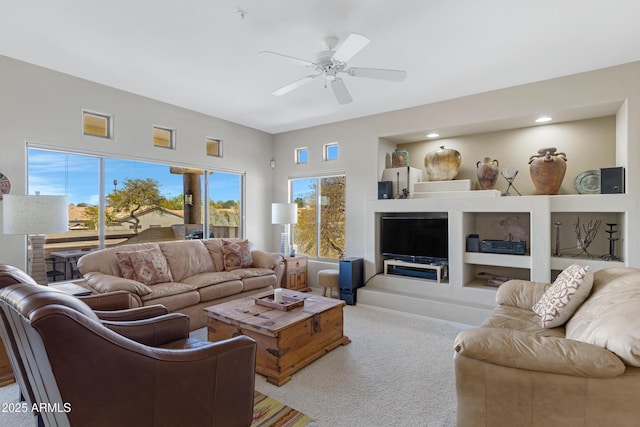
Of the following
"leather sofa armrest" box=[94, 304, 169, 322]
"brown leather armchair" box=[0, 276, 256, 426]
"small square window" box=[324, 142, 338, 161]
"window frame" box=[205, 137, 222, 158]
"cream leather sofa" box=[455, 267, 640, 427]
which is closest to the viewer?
"brown leather armchair" box=[0, 276, 256, 426]

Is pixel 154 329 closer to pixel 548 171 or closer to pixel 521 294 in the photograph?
pixel 521 294

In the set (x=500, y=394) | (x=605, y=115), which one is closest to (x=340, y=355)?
(x=500, y=394)

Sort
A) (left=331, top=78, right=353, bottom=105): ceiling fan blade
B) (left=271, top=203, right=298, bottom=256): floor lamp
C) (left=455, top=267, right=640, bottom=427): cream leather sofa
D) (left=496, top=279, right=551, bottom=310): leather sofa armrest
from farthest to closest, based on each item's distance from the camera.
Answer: (left=271, top=203, right=298, bottom=256): floor lamp
(left=331, top=78, right=353, bottom=105): ceiling fan blade
(left=496, top=279, right=551, bottom=310): leather sofa armrest
(left=455, top=267, right=640, bottom=427): cream leather sofa

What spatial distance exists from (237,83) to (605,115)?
4.37 m

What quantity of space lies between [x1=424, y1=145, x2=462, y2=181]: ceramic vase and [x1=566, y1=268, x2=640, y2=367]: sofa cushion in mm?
2453

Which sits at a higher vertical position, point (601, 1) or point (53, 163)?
point (601, 1)

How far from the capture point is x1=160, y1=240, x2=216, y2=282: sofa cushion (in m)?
4.17

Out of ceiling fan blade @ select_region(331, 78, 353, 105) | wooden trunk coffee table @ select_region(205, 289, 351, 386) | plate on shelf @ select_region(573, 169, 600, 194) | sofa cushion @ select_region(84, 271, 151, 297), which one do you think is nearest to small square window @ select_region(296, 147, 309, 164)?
ceiling fan blade @ select_region(331, 78, 353, 105)

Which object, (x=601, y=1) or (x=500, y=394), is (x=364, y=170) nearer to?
(x=601, y=1)

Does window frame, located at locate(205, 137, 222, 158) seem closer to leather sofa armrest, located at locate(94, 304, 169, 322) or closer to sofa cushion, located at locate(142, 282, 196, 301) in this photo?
sofa cushion, located at locate(142, 282, 196, 301)

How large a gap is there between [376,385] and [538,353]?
4.21ft

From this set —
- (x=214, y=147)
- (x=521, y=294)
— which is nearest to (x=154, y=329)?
(x=521, y=294)

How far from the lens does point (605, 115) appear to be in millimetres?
3844

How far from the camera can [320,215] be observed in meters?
5.86
